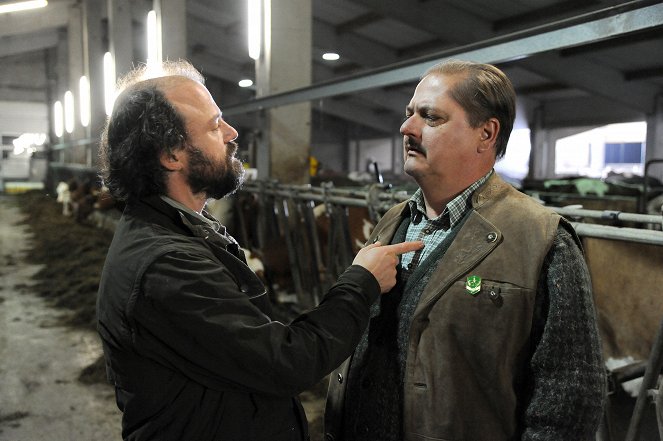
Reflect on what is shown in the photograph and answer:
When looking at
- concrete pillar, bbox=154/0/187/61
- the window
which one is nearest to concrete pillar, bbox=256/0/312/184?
concrete pillar, bbox=154/0/187/61

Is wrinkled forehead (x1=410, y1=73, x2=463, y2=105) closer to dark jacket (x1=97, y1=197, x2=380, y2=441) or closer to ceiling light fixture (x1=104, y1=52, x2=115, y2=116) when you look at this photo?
dark jacket (x1=97, y1=197, x2=380, y2=441)

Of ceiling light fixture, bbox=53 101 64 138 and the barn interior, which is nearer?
the barn interior

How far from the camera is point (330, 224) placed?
15.2ft

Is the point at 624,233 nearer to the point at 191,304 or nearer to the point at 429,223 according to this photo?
the point at 429,223

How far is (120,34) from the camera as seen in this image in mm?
15398

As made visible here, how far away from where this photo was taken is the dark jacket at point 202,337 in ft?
4.58

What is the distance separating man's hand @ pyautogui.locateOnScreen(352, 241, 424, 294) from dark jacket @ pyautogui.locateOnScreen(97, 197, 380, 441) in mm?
32

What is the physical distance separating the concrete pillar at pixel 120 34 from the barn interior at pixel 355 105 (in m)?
0.04

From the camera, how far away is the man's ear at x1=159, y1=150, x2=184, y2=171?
1643 mm

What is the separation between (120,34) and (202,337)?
15886mm

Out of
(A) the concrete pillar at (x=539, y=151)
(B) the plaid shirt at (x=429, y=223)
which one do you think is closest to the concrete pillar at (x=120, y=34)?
(A) the concrete pillar at (x=539, y=151)

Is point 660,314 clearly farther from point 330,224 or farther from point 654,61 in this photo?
point 654,61

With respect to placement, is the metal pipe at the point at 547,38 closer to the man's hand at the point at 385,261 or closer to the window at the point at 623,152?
the man's hand at the point at 385,261

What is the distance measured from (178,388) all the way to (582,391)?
98 centimetres
